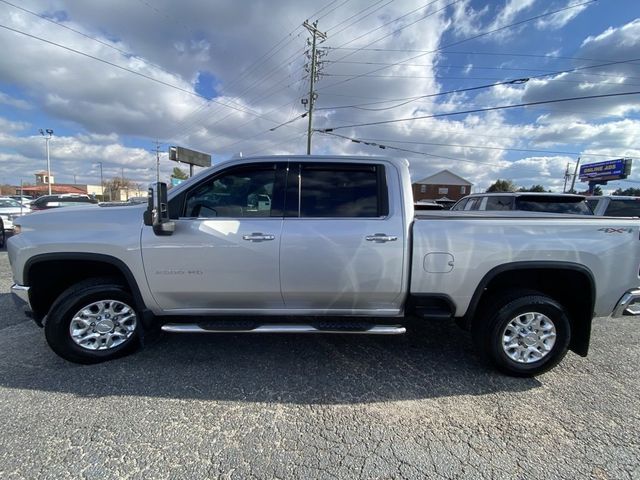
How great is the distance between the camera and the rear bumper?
2998 millimetres

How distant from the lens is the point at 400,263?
2957 mm

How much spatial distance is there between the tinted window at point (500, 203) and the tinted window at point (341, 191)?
5.80m

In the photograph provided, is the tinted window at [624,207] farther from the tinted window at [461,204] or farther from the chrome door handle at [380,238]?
the chrome door handle at [380,238]

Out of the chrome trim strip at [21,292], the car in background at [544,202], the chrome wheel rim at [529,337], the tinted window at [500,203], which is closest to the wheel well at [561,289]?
the chrome wheel rim at [529,337]

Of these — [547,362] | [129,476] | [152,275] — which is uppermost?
[152,275]

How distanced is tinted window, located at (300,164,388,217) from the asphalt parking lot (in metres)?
1.48

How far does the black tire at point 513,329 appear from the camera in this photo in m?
2.99

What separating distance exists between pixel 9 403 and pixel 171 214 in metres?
1.89

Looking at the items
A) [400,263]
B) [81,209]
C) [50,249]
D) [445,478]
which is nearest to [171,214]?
[81,209]

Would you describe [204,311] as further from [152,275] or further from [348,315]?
[348,315]

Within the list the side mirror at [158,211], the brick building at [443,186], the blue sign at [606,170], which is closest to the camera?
the side mirror at [158,211]

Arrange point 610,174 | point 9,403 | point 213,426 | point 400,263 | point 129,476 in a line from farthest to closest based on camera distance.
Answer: point 610,174 < point 400,263 < point 9,403 < point 213,426 < point 129,476

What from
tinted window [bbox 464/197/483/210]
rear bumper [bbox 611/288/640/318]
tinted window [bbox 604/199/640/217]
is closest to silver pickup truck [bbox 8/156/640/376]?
rear bumper [bbox 611/288/640/318]

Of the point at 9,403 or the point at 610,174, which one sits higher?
the point at 610,174
